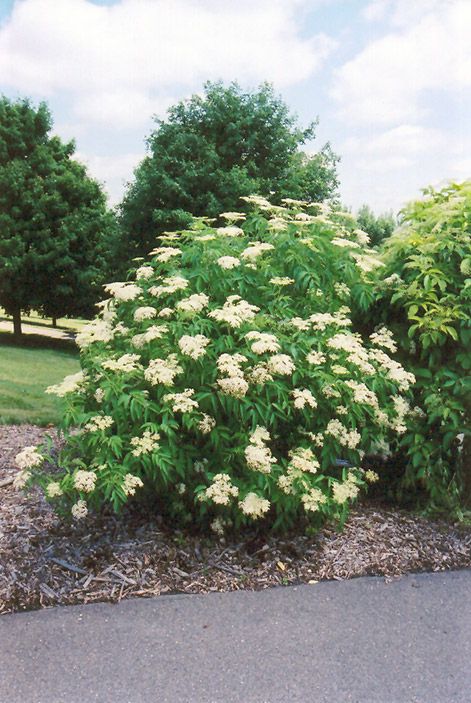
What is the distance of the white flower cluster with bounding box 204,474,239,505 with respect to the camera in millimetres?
3311

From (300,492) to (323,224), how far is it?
6.40 ft

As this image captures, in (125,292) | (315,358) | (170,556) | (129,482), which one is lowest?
(170,556)

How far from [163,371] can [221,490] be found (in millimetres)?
730

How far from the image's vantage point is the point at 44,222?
16859 millimetres

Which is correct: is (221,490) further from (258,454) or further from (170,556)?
(170,556)

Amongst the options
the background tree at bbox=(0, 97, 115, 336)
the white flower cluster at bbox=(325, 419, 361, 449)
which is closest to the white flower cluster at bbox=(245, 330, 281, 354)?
the white flower cluster at bbox=(325, 419, 361, 449)

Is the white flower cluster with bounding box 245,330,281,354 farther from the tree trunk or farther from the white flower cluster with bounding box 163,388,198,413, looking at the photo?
the tree trunk

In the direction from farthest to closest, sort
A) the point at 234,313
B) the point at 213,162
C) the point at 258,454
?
the point at 213,162 < the point at 234,313 < the point at 258,454

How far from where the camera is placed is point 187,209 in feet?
42.0

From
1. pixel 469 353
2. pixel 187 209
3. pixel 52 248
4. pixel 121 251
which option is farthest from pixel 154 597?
pixel 52 248

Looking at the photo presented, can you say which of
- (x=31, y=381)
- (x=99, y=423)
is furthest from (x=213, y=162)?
(x=99, y=423)

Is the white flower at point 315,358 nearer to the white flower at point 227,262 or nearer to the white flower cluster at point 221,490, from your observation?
the white flower at point 227,262

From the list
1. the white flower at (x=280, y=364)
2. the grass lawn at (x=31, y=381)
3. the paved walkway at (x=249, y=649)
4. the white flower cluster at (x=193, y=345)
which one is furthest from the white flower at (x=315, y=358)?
the grass lawn at (x=31, y=381)

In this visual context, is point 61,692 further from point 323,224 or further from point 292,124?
point 292,124
